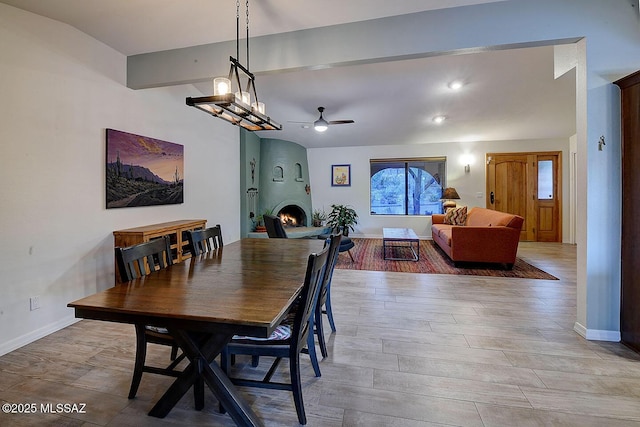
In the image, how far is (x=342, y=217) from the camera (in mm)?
7062

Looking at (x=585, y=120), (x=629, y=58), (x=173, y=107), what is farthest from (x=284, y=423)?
(x=173, y=107)

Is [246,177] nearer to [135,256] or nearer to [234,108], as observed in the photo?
[234,108]

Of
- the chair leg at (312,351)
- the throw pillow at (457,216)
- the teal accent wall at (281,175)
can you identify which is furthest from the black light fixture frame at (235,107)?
the throw pillow at (457,216)

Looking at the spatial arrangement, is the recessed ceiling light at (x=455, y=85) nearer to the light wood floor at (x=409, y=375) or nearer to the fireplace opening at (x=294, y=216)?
the light wood floor at (x=409, y=375)

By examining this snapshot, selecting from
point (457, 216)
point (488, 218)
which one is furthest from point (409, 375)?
point (457, 216)

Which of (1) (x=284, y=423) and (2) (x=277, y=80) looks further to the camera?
(2) (x=277, y=80)

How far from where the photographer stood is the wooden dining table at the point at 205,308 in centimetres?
110

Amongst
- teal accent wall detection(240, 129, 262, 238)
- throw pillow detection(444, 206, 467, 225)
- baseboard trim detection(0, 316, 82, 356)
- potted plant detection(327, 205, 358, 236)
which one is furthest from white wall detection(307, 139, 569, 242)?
baseboard trim detection(0, 316, 82, 356)

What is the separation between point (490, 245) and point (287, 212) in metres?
4.52

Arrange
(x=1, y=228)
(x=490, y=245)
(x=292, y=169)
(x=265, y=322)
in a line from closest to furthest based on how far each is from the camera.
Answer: (x=265, y=322)
(x=1, y=228)
(x=490, y=245)
(x=292, y=169)

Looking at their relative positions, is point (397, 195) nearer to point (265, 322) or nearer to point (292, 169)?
point (292, 169)

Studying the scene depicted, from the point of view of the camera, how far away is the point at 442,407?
1547 millimetres

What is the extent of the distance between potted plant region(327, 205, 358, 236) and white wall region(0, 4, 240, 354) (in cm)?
447

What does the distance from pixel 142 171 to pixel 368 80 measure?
3172 millimetres
